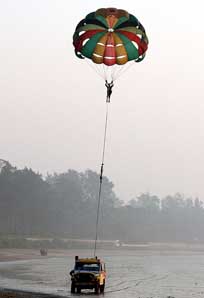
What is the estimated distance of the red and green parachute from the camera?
3741 cm

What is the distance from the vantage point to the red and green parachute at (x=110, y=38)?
37406 mm

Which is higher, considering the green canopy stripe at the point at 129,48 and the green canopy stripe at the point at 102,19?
the green canopy stripe at the point at 102,19

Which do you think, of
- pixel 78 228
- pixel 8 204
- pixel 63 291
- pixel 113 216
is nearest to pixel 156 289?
pixel 63 291

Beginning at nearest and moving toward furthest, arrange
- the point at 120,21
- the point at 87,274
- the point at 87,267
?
the point at 120,21 < the point at 87,274 < the point at 87,267

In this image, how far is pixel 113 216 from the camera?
7657 inches

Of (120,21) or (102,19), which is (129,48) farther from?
(102,19)

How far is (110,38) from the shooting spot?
125 ft

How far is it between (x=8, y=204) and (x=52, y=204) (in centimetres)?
1864

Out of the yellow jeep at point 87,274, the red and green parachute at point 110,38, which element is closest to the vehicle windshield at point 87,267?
the yellow jeep at point 87,274

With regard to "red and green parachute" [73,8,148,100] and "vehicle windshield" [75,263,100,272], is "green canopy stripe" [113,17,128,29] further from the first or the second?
"vehicle windshield" [75,263,100,272]

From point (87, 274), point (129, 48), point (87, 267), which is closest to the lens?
point (87, 274)

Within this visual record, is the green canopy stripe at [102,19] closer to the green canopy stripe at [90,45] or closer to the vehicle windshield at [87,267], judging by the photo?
the green canopy stripe at [90,45]

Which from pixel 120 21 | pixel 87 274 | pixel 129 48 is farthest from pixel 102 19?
pixel 87 274

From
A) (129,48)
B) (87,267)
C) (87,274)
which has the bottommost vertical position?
(87,274)
